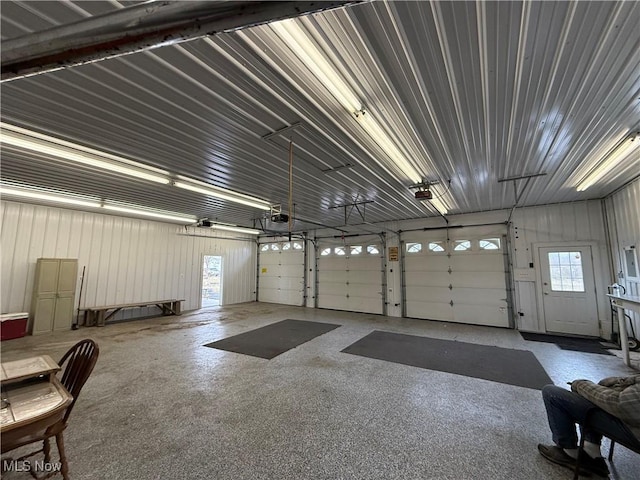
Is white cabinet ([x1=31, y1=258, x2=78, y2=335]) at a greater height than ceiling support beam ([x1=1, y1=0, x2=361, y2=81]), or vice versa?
ceiling support beam ([x1=1, y1=0, x2=361, y2=81])

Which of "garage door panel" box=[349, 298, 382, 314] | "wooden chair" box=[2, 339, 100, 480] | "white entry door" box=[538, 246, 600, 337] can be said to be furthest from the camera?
"garage door panel" box=[349, 298, 382, 314]

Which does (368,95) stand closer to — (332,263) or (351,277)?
(351,277)

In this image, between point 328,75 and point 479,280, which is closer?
point 328,75

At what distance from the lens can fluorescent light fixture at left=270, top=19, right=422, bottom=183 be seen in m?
1.73

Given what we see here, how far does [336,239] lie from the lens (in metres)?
9.84

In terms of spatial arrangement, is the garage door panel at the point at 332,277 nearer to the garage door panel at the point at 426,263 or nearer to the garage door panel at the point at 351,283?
the garage door panel at the point at 351,283

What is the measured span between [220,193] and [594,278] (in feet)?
27.6

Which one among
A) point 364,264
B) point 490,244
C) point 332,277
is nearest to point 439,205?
point 490,244

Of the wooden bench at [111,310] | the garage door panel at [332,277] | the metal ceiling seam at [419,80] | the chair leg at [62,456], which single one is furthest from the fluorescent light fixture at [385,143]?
the wooden bench at [111,310]

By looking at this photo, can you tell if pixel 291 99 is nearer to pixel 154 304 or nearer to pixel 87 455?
pixel 87 455

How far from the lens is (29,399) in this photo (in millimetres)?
1556

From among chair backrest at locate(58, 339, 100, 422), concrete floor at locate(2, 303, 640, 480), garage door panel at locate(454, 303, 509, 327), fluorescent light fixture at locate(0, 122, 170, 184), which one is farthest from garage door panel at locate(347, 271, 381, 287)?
chair backrest at locate(58, 339, 100, 422)

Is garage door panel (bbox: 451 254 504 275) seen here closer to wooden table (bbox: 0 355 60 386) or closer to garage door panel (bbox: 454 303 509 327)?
garage door panel (bbox: 454 303 509 327)

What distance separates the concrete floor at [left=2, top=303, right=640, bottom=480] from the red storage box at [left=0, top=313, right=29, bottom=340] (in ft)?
3.58
